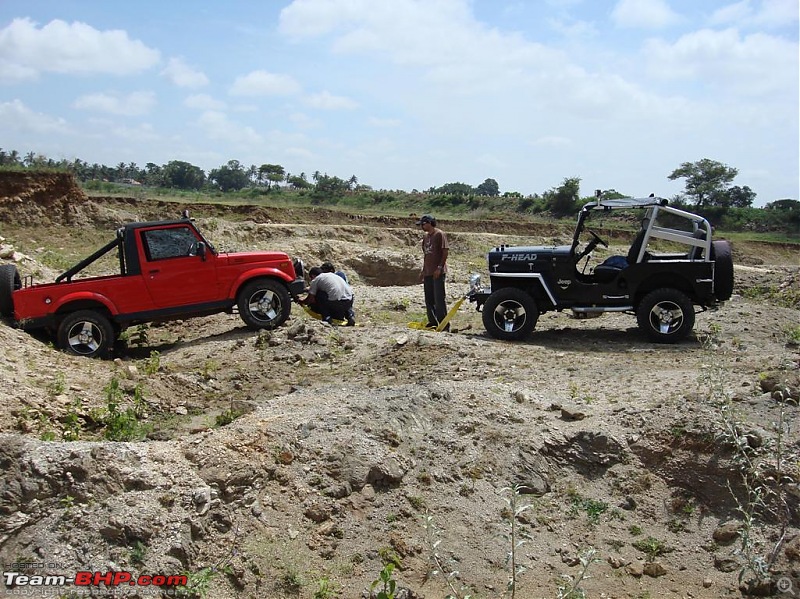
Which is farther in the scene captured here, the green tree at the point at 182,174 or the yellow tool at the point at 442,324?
the green tree at the point at 182,174

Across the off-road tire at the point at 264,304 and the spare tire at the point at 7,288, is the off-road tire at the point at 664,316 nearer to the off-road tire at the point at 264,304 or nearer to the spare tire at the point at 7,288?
the off-road tire at the point at 264,304

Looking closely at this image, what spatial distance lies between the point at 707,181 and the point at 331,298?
4544 centimetres

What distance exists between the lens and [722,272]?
10570 mm

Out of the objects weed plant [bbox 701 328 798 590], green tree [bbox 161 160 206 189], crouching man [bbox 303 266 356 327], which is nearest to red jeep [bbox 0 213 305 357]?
crouching man [bbox 303 266 356 327]

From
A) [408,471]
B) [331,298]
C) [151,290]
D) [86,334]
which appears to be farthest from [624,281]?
[86,334]

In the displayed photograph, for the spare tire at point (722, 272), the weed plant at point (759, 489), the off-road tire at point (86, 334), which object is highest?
the spare tire at point (722, 272)

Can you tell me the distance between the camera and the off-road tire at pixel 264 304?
35.5ft

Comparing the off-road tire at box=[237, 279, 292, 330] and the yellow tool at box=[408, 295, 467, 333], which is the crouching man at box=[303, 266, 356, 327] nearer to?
the off-road tire at box=[237, 279, 292, 330]

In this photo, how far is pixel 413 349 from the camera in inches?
360

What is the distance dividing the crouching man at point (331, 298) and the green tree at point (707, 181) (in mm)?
43694

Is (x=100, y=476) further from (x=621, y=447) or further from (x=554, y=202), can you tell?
(x=554, y=202)

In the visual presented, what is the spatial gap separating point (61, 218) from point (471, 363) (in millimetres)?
18682

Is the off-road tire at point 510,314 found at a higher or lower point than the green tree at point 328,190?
lower

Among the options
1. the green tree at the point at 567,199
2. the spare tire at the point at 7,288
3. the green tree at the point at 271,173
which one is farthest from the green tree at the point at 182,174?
the spare tire at the point at 7,288
